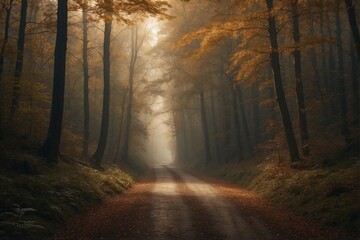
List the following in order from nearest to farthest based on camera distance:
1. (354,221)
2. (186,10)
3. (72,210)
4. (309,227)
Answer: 1. (354,221)
2. (309,227)
3. (72,210)
4. (186,10)

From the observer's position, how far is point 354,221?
30.6 feet

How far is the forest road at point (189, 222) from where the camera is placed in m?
9.04

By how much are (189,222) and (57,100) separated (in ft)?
28.7

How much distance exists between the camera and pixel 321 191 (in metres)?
12.3

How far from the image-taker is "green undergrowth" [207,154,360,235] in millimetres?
9909

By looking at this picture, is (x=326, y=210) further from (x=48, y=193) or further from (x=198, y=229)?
(x=48, y=193)

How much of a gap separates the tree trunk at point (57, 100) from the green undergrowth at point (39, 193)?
1.98 feet

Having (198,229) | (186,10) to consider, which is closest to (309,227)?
(198,229)

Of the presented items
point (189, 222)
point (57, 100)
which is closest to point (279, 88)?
point (189, 222)

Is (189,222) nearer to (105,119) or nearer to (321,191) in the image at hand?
(321,191)

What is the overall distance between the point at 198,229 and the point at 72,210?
14.2 ft

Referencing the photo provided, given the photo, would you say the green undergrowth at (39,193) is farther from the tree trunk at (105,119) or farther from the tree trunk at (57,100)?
the tree trunk at (105,119)

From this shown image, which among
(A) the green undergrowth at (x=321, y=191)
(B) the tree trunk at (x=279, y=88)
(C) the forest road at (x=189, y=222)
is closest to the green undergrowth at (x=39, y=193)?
(C) the forest road at (x=189, y=222)

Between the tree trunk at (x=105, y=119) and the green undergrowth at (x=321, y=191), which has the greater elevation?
the tree trunk at (x=105, y=119)
